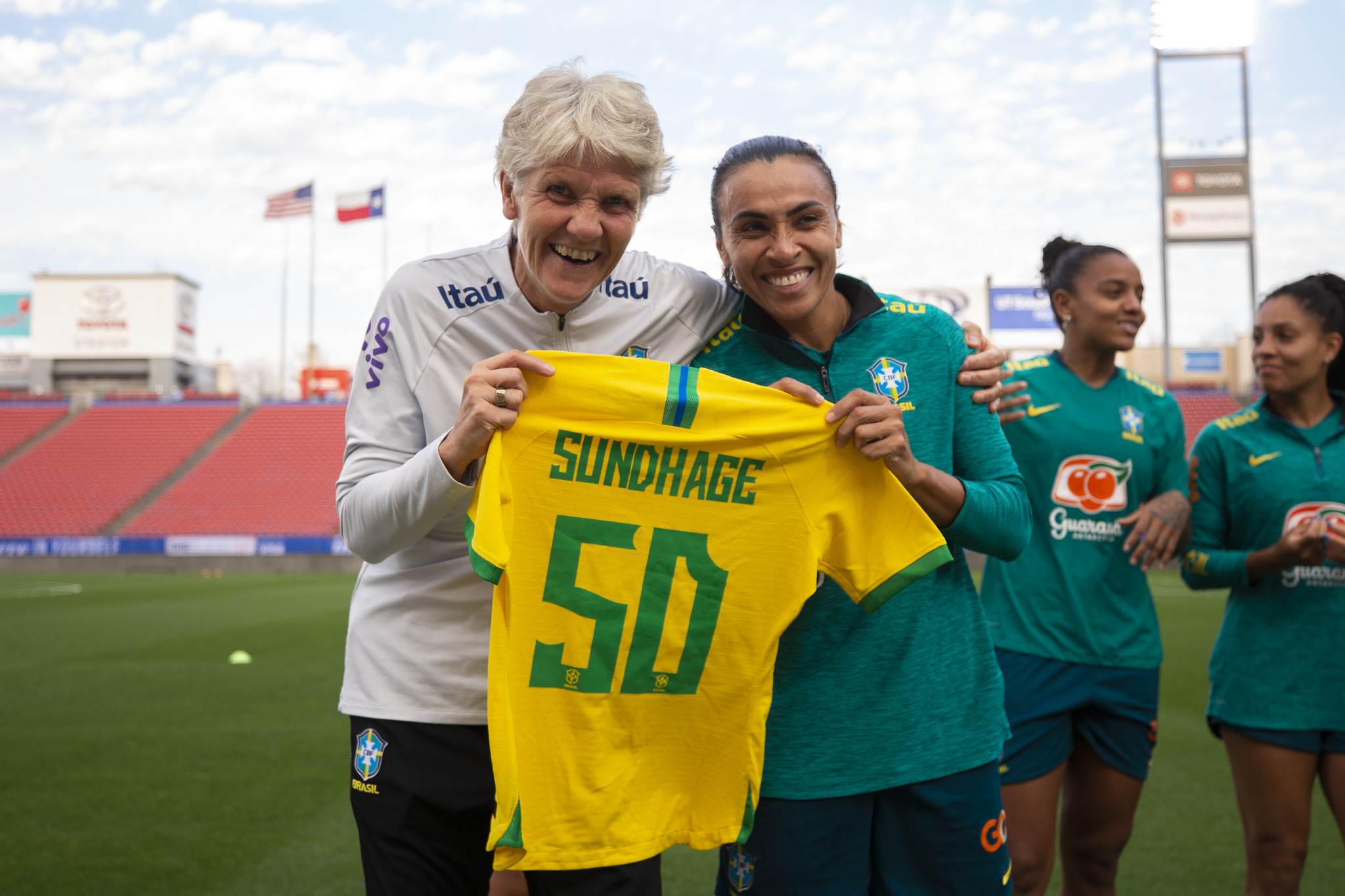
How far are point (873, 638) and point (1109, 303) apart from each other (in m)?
1.60

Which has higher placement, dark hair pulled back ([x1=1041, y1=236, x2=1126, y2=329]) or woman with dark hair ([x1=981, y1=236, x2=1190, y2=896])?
dark hair pulled back ([x1=1041, y1=236, x2=1126, y2=329])

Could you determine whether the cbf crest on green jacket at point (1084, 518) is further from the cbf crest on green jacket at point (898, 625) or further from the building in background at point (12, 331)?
the building in background at point (12, 331)

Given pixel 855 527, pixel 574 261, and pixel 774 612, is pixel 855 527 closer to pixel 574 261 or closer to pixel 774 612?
pixel 774 612

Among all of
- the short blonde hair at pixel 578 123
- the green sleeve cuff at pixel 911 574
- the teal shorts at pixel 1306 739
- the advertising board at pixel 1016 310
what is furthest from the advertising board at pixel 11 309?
the teal shorts at pixel 1306 739

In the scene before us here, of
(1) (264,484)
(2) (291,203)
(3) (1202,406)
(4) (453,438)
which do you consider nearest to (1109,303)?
(4) (453,438)

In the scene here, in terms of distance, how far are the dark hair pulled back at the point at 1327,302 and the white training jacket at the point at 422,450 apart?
234 cm

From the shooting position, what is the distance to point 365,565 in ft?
6.70

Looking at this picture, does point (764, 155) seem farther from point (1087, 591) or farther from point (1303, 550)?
point (1303, 550)

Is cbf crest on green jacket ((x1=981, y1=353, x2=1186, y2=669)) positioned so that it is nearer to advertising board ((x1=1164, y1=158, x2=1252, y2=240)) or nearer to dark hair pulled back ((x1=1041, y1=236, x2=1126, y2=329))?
dark hair pulled back ((x1=1041, y1=236, x2=1126, y2=329))

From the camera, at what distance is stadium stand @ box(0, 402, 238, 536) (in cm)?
2616

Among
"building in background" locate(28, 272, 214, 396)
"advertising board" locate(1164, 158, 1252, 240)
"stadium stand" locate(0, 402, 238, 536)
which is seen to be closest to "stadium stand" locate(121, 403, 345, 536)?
"stadium stand" locate(0, 402, 238, 536)

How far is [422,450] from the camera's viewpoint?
5.90ft

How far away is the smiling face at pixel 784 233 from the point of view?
76.0 inches

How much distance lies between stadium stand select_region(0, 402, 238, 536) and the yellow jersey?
93.8 feet
